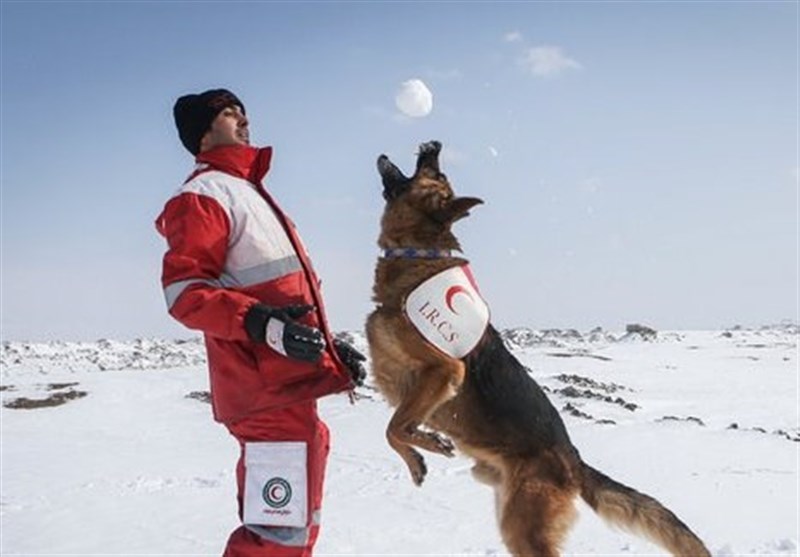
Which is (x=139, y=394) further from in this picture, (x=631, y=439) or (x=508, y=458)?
(x=508, y=458)

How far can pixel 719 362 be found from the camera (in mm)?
25469

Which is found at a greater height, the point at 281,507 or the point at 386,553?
the point at 281,507

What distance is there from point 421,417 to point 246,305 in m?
1.13

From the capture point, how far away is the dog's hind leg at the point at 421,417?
12.1 feet

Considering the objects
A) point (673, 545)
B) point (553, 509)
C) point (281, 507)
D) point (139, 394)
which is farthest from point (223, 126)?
point (139, 394)

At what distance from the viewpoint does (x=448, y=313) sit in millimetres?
3895

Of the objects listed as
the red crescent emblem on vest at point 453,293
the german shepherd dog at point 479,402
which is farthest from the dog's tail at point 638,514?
the red crescent emblem on vest at point 453,293

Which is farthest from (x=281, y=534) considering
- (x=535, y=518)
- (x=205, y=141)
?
(x=205, y=141)

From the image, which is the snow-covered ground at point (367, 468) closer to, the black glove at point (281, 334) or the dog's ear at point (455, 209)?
the dog's ear at point (455, 209)

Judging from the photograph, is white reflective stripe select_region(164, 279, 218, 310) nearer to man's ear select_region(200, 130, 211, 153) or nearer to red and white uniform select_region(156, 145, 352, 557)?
red and white uniform select_region(156, 145, 352, 557)

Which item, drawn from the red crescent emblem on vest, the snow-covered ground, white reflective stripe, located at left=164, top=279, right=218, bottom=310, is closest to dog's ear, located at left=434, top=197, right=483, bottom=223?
the red crescent emblem on vest

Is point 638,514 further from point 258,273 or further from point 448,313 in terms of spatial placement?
point 258,273

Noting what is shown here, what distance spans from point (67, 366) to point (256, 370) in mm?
23488

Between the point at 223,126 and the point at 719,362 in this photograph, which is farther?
the point at 719,362
